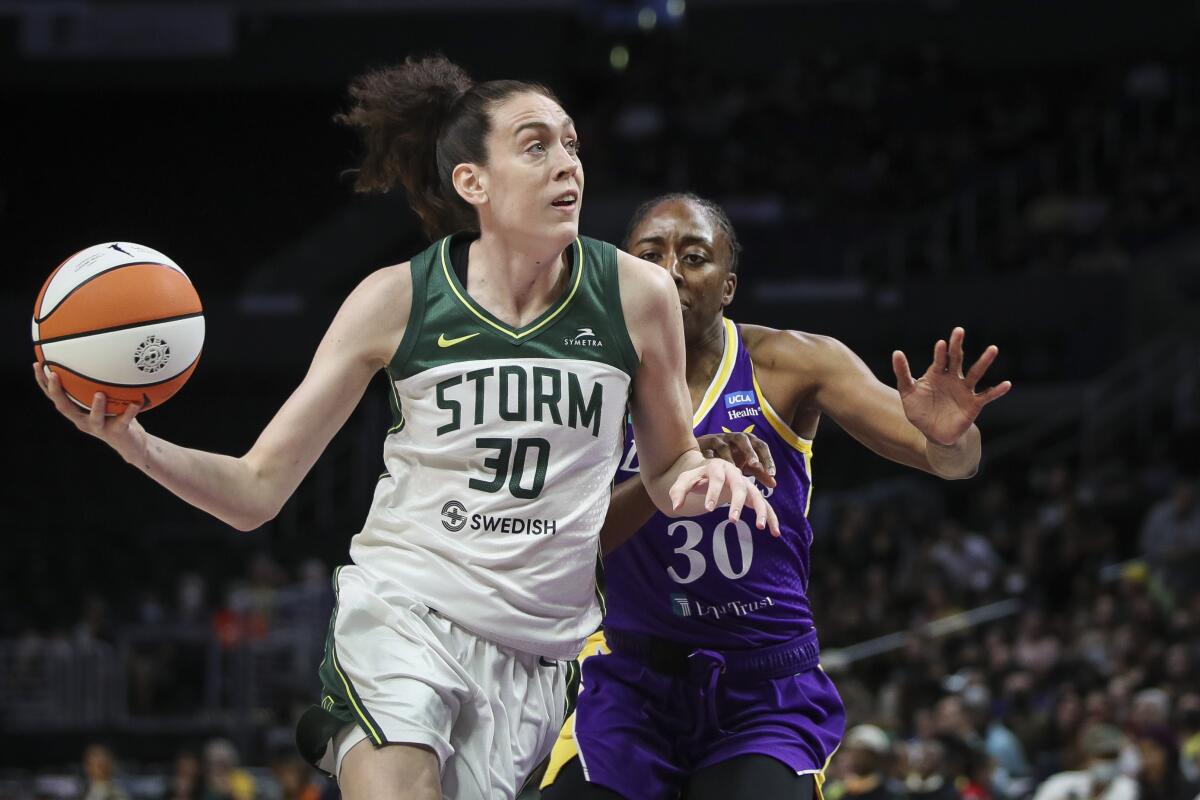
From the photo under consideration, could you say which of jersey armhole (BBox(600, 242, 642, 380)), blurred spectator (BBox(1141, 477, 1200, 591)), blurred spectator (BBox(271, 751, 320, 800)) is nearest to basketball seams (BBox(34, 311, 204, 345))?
Result: jersey armhole (BBox(600, 242, 642, 380))

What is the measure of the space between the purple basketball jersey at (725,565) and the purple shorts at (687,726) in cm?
11

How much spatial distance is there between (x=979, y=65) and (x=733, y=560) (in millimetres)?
20400

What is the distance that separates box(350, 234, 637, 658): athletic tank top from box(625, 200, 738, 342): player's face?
0.88 meters

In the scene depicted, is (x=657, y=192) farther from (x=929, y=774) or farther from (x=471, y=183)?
(x=471, y=183)

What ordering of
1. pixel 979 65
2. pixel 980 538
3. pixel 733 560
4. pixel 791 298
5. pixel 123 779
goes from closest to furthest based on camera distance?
pixel 733 560 → pixel 123 779 → pixel 980 538 → pixel 791 298 → pixel 979 65

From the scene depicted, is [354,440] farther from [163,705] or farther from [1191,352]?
[1191,352]

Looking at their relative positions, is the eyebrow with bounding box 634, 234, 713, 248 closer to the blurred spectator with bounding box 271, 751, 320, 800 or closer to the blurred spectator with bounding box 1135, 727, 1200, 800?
the blurred spectator with bounding box 1135, 727, 1200, 800

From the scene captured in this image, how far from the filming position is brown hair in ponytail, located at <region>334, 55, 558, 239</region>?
399 cm

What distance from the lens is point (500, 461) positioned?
3.62 m

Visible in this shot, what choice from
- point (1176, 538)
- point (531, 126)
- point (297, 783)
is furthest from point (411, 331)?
point (1176, 538)

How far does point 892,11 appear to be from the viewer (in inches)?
945

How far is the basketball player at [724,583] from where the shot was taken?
4.30 metres

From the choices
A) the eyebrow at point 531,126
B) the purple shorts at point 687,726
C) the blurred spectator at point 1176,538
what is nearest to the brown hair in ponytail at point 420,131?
the eyebrow at point 531,126

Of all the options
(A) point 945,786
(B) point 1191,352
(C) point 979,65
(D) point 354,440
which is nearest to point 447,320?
(A) point 945,786
